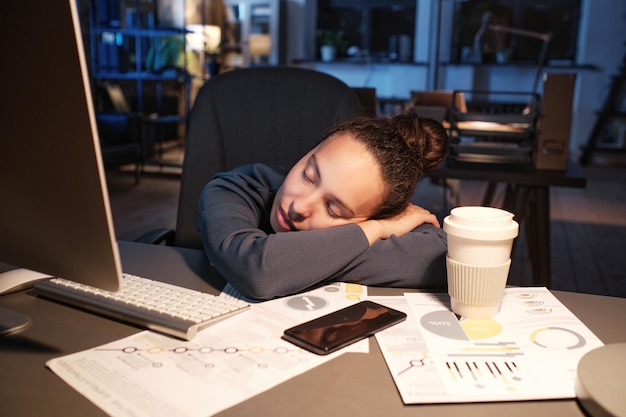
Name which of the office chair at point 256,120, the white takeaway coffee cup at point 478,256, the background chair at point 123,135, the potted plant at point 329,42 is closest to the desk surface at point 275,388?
the white takeaway coffee cup at point 478,256

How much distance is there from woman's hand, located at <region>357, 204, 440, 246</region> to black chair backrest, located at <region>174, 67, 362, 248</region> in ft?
1.52

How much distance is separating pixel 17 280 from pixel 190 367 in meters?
0.41

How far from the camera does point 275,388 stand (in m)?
0.59

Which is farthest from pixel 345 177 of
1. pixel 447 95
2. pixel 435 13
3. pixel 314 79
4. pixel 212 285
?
pixel 435 13

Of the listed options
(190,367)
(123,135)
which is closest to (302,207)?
(190,367)

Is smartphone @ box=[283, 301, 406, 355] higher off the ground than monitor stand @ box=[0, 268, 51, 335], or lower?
higher

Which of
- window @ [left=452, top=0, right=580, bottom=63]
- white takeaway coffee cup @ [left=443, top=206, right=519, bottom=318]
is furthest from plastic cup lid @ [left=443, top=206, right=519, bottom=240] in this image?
window @ [left=452, top=0, right=580, bottom=63]

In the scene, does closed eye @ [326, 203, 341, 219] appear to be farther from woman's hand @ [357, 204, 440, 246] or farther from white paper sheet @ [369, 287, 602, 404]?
white paper sheet @ [369, 287, 602, 404]

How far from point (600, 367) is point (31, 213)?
2.08 ft

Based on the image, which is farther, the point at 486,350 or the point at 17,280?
the point at 17,280

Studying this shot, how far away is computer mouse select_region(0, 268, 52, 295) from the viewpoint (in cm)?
87

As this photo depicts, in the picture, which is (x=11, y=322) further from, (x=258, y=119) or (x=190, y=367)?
(x=258, y=119)

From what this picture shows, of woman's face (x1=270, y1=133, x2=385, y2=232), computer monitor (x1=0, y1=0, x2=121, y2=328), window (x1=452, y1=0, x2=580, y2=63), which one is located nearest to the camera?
computer monitor (x1=0, y1=0, x2=121, y2=328)

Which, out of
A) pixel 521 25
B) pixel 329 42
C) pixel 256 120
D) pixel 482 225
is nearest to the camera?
pixel 482 225
